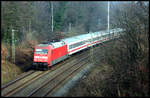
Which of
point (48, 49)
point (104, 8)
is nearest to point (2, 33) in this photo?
point (48, 49)

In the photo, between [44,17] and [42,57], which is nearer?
[42,57]

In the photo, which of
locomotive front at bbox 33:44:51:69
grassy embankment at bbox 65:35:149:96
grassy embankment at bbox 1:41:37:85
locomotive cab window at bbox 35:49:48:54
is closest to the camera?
grassy embankment at bbox 65:35:149:96

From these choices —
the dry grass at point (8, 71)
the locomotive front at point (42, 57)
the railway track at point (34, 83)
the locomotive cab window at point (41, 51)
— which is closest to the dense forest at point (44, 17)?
the dry grass at point (8, 71)

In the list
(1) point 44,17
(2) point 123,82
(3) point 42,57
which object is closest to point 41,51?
(3) point 42,57

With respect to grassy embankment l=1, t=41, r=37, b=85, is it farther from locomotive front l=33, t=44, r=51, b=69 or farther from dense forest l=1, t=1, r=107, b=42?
locomotive front l=33, t=44, r=51, b=69

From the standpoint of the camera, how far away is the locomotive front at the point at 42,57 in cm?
1758

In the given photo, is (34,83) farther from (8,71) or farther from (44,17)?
(44,17)

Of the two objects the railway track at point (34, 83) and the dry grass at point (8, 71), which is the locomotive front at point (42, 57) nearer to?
the railway track at point (34, 83)

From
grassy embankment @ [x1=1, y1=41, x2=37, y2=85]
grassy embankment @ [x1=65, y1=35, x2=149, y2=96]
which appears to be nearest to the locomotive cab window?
grassy embankment @ [x1=1, y1=41, x2=37, y2=85]

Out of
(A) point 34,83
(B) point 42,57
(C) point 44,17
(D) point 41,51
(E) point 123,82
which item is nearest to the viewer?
(E) point 123,82

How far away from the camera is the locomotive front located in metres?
17.6

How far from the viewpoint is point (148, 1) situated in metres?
10.6

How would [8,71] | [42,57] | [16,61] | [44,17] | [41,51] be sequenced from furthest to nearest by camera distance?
[44,17], [16,61], [41,51], [42,57], [8,71]

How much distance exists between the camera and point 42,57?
1770 centimetres
